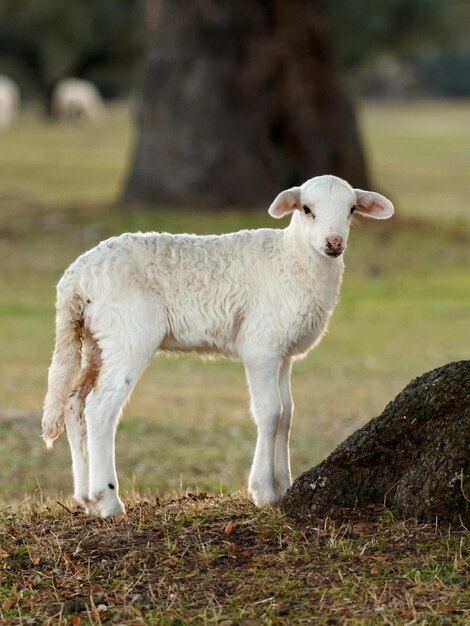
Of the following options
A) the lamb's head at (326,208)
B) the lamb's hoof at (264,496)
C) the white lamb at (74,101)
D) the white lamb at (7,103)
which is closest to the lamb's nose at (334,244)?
the lamb's head at (326,208)

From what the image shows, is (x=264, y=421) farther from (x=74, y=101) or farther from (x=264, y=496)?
(x=74, y=101)

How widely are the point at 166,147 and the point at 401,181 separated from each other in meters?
16.2

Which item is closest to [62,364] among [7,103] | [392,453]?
[392,453]

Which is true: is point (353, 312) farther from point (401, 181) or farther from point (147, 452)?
point (401, 181)

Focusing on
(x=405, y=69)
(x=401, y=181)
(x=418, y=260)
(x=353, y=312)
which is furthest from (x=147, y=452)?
(x=405, y=69)

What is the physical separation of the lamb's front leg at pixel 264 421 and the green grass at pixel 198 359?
138 centimetres

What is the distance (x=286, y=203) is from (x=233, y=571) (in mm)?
1990

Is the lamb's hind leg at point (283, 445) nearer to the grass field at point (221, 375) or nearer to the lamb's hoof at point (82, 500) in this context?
the grass field at point (221, 375)

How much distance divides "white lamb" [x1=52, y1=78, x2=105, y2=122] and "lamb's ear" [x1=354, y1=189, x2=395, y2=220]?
175 ft

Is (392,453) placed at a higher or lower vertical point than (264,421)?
lower

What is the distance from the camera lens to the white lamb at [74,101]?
6038 cm

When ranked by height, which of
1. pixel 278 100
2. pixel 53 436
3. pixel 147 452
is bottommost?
pixel 147 452

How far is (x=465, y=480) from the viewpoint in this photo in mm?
6746

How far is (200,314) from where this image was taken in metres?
7.52
